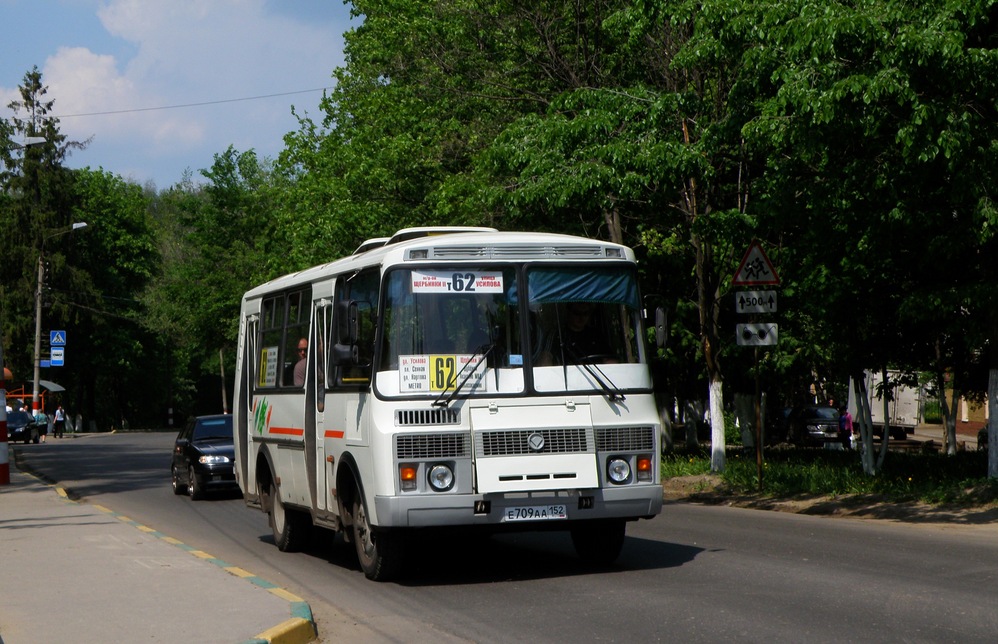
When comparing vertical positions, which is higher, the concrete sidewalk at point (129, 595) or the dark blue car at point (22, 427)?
the dark blue car at point (22, 427)

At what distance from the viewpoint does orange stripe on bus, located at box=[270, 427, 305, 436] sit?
13.4 meters

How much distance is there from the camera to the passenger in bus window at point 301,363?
1337 centimetres

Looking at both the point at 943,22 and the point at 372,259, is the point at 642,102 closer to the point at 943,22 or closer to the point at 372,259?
the point at 943,22

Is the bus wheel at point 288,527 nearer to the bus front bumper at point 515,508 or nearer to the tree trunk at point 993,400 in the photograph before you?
the bus front bumper at point 515,508

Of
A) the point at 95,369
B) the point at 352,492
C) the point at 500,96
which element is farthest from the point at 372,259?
the point at 95,369

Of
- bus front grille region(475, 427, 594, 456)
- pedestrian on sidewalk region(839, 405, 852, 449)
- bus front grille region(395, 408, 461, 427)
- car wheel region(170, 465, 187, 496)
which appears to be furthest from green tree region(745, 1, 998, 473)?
pedestrian on sidewalk region(839, 405, 852, 449)

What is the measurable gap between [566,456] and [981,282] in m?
7.30

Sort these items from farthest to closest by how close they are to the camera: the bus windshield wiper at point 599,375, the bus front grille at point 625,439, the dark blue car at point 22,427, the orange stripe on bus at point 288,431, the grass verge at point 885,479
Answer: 1. the dark blue car at point 22,427
2. the grass verge at point 885,479
3. the orange stripe on bus at point 288,431
4. the bus windshield wiper at point 599,375
5. the bus front grille at point 625,439

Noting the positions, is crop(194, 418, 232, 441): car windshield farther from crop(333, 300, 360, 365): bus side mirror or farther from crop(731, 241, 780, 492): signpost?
crop(333, 300, 360, 365): bus side mirror

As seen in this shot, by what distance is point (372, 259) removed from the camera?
1156 cm

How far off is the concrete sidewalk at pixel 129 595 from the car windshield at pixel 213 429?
7.98 meters

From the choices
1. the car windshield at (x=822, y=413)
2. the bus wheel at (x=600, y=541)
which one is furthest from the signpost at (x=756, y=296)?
the car windshield at (x=822, y=413)

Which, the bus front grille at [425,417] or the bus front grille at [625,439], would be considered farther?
the bus front grille at [625,439]

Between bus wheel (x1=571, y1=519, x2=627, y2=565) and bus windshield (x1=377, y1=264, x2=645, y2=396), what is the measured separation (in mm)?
1468
